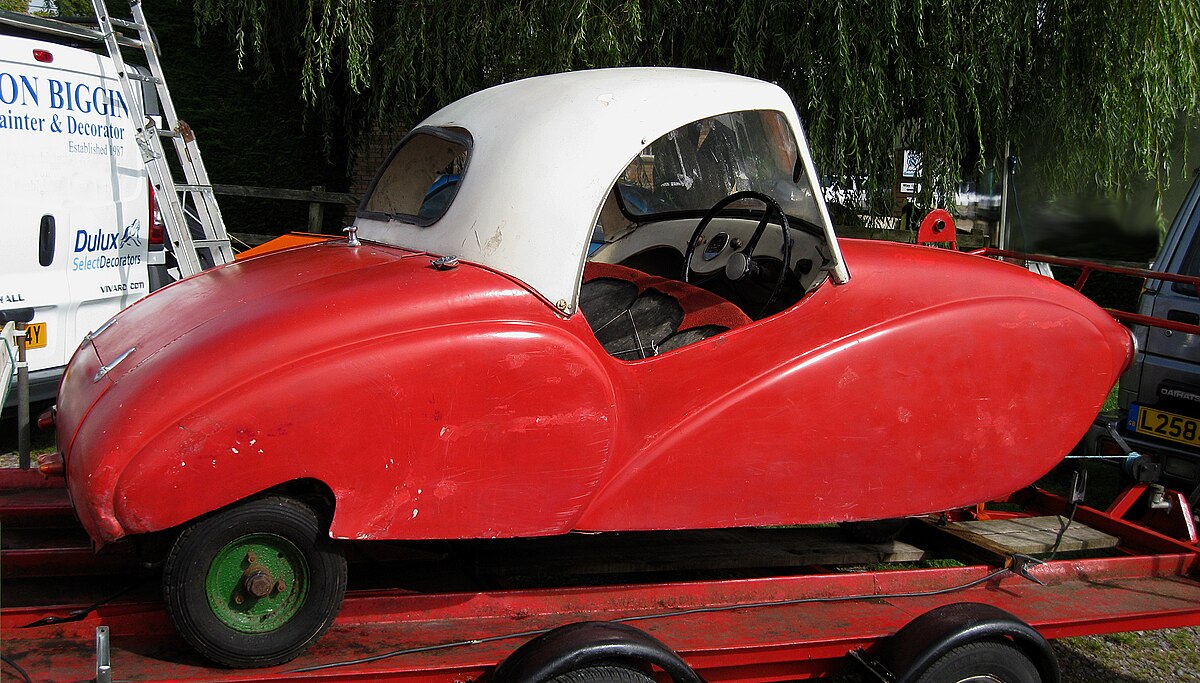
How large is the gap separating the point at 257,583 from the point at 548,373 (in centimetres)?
99

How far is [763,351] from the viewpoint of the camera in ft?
10.6

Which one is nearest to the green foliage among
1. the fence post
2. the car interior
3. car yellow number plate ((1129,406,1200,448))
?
the fence post

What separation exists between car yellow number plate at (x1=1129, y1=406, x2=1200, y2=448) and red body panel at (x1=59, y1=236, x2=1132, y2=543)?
2.03m

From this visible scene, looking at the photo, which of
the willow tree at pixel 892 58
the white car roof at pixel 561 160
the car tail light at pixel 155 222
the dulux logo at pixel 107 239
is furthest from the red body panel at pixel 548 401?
the willow tree at pixel 892 58

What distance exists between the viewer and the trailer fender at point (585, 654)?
2.62m

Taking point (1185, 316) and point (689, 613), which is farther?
point (1185, 316)

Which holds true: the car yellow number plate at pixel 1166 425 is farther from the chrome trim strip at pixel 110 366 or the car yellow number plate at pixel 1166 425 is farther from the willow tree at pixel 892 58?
the chrome trim strip at pixel 110 366

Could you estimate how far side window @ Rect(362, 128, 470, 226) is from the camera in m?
3.51

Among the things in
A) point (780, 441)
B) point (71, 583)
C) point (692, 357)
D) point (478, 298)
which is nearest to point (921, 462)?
point (780, 441)

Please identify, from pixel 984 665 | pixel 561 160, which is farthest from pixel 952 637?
pixel 561 160

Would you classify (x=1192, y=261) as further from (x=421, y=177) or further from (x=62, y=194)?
(x=62, y=194)

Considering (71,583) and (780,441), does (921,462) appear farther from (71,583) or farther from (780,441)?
(71,583)

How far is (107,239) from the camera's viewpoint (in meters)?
6.63

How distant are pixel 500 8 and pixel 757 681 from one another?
7459 millimetres
